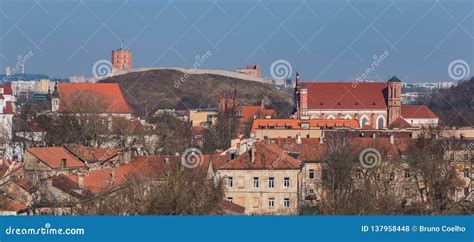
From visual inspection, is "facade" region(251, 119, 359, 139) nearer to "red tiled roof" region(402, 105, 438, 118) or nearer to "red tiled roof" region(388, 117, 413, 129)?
"red tiled roof" region(388, 117, 413, 129)

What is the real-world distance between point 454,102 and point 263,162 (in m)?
31.2

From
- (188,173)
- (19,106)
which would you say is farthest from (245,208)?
(19,106)

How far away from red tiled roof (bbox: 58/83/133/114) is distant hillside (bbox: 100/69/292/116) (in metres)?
9.59

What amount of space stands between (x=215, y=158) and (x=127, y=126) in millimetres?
10407

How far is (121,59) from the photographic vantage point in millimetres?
44188

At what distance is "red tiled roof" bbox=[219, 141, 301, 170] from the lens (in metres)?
18.8

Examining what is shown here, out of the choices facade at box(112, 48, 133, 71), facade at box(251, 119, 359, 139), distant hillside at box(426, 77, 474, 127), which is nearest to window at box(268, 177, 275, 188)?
facade at box(251, 119, 359, 139)

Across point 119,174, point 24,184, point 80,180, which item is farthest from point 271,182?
point 24,184

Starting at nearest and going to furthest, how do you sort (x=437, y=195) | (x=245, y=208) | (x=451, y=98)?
1. (x=437, y=195)
2. (x=245, y=208)
3. (x=451, y=98)

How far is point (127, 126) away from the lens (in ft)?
100.0

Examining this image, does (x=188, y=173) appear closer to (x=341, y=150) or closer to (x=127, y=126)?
(x=341, y=150)

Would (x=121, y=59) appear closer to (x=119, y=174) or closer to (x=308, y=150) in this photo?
(x=308, y=150)

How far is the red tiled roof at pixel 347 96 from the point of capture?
51469mm

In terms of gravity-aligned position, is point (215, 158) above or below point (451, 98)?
below
